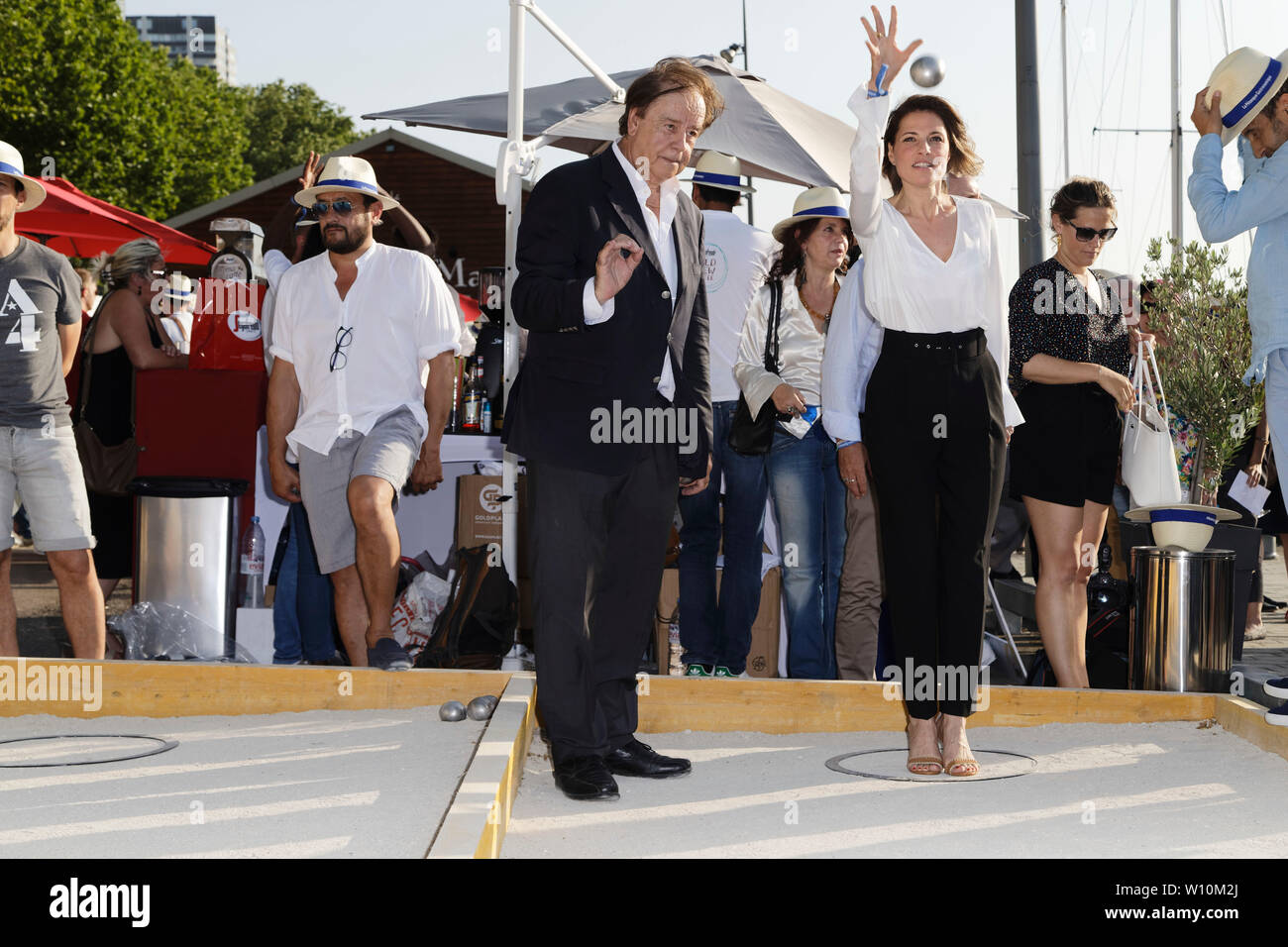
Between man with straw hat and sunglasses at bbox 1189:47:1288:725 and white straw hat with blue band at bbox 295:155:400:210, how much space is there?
3.23 meters

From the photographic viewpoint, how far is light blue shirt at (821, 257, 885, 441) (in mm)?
4641

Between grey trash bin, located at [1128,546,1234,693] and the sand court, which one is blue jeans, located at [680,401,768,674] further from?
grey trash bin, located at [1128,546,1234,693]

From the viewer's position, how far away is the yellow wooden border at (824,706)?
507 cm

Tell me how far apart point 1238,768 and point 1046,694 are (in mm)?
839

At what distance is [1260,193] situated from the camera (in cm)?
454

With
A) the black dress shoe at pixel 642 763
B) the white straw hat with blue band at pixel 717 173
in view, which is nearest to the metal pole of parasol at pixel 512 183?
the white straw hat with blue band at pixel 717 173

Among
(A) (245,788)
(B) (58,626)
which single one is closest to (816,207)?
(A) (245,788)

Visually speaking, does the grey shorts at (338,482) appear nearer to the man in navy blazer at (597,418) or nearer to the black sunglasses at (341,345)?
the black sunglasses at (341,345)
